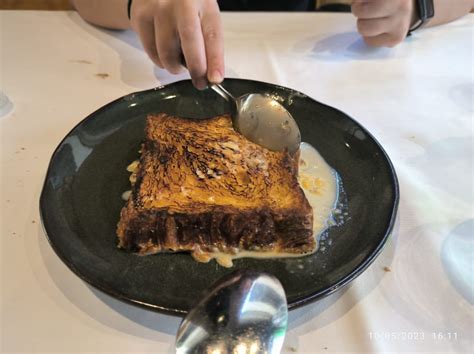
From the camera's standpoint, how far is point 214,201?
0.79m

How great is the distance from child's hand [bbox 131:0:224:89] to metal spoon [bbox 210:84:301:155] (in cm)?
5

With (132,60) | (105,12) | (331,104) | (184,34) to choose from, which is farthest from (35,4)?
(331,104)

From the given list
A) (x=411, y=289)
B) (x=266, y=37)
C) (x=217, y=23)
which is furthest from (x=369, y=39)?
(x=411, y=289)

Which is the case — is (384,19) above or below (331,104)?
above

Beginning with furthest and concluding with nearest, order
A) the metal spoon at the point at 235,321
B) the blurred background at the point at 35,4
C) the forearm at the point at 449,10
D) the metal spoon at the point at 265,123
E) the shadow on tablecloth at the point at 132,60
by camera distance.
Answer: the blurred background at the point at 35,4 < the forearm at the point at 449,10 < the shadow on tablecloth at the point at 132,60 < the metal spoon at the point at 265,123 < the metal spoon at the point at 235,321

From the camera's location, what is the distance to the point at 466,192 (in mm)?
954

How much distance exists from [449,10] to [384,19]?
314mm

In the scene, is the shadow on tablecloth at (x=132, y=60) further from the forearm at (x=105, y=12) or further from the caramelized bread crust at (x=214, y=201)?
the caramelized bread crust at (x=214, y=201)

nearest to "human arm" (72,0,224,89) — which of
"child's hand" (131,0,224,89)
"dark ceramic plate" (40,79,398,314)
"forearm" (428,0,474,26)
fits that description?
"child's hand" (131,0,224,89)

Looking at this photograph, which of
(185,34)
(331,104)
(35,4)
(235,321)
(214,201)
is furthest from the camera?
(35,4)

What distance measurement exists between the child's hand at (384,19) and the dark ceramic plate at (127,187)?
1.43 ft

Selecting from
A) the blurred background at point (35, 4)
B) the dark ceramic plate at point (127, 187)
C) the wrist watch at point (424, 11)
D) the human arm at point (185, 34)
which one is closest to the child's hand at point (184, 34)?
the human arm at point (185, 34)

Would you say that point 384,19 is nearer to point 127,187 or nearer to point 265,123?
point 265,123

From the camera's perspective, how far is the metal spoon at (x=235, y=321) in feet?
1.80
